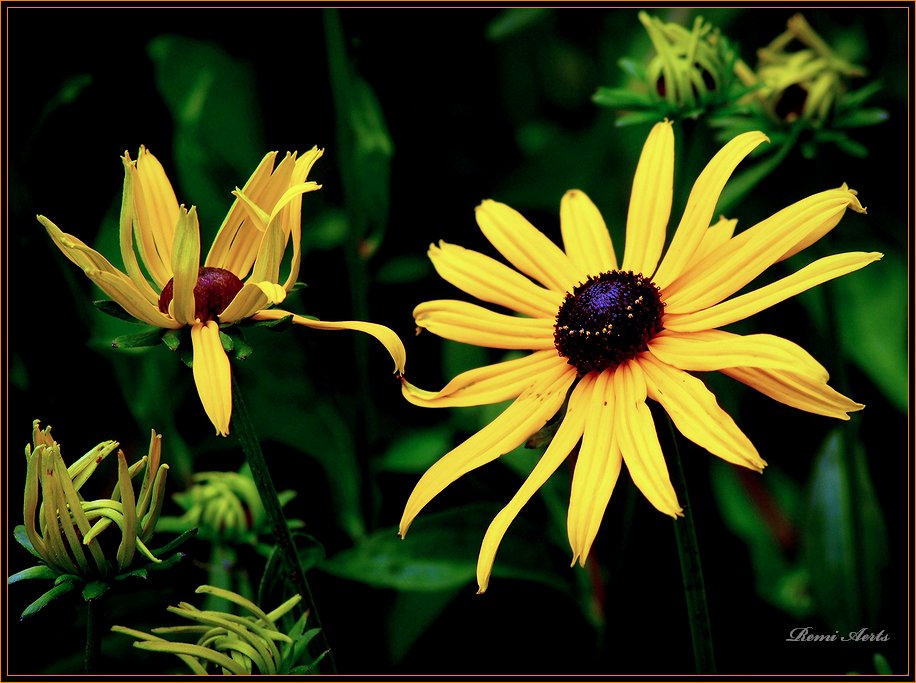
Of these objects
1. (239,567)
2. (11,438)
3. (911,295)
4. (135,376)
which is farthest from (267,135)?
(911,295)

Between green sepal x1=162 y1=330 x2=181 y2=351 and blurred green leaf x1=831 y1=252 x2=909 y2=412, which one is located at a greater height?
green sepal x1=162 y1=330 x2=181 y2=351

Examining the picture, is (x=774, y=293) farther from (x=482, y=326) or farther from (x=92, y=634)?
(x=92, y=634)

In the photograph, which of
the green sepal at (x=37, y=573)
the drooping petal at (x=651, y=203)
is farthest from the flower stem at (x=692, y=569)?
the green sepal at (x=37, y=573)

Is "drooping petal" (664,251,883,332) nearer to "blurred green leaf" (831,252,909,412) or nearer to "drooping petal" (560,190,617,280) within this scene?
"drooping petal" (560,190,617,280)

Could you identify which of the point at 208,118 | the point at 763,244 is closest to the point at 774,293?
the point at 763,244

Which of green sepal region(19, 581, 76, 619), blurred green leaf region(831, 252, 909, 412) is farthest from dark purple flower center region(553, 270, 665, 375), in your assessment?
blurred green leaf region(831, 252, 909, 412)

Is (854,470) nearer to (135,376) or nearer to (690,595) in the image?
(690,595)

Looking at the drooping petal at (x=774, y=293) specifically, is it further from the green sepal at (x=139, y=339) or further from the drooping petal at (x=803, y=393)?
the green sepal at (x=139, y=339)
